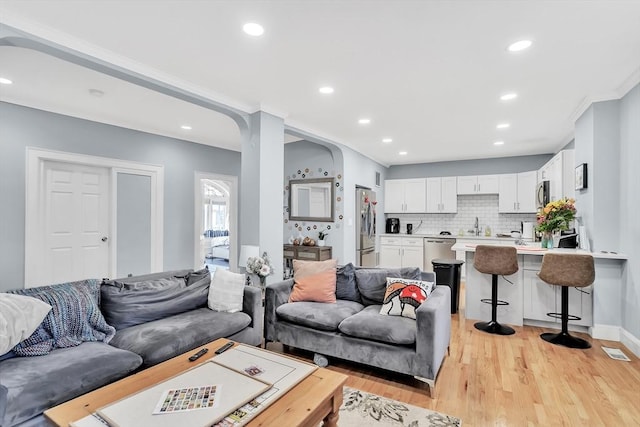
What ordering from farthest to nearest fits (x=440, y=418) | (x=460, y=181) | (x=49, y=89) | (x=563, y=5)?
(x=460, y=181) < (x=49, y=89) < (x=440, y=418) < (x=563, y=5)

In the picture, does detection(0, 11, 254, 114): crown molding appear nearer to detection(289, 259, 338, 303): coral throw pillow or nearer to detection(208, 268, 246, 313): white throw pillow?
detection(208, 268, 246, 313): white throw pillow

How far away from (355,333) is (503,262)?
2.07 metres

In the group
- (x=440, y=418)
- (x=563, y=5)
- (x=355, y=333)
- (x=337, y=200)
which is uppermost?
(x=563, y=5)

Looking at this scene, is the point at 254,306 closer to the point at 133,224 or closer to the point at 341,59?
the point at 341,59

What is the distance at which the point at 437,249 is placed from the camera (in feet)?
22.3

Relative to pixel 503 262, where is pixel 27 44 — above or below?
above

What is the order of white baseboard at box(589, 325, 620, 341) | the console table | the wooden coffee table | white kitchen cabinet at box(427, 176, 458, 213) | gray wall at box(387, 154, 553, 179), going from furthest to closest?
white kitchen cabinet at box(427, 176, 458, 213)
gray wall at box(387, 154, 553, 179)
the console table
white baseboard at box(589, 325, 620, 341)
the wooden coffee table

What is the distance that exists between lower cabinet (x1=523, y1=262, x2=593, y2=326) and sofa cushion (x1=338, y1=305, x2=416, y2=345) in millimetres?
2131

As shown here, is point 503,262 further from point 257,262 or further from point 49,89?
point 49,89

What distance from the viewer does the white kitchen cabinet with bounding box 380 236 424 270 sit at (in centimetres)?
699

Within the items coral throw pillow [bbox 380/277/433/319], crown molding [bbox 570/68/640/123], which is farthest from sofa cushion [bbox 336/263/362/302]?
crown molding [bbox 570/68/640/123]

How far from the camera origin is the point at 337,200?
5.67 m

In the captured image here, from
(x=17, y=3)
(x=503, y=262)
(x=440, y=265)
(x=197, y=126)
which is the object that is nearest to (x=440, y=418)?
(x=503, y=262)

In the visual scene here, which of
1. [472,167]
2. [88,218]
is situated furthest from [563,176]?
[88,218]
